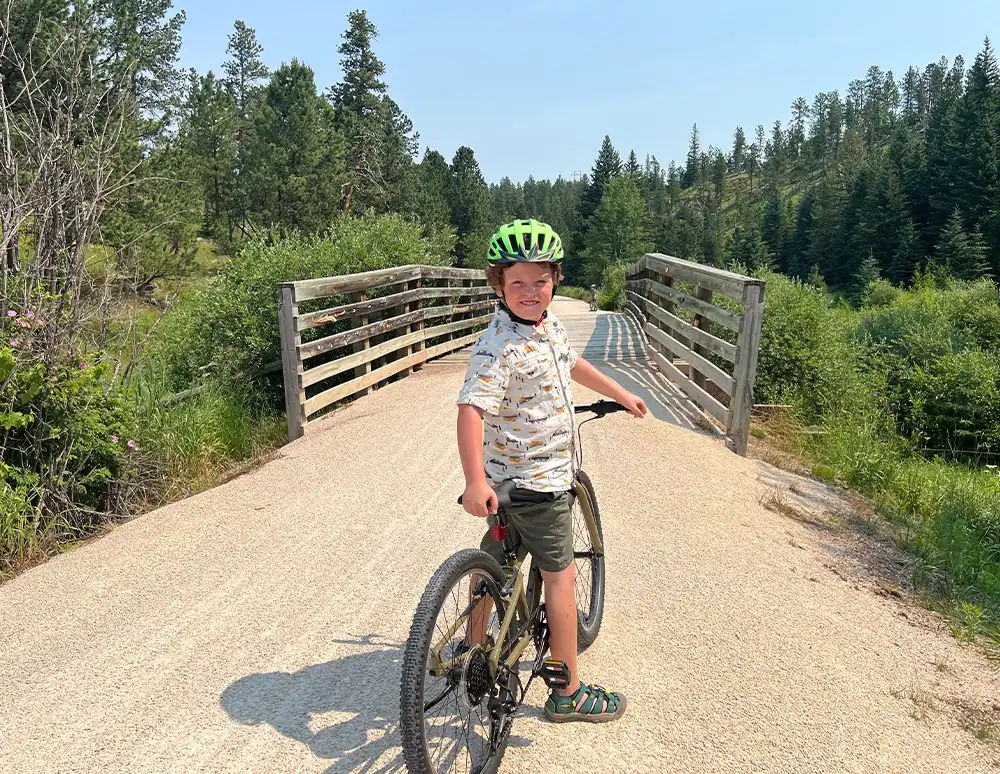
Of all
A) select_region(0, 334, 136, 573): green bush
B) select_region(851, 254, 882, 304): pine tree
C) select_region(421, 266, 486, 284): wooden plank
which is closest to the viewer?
select_region(0, 334, 136, 573): green bush

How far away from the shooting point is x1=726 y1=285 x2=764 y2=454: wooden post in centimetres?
651

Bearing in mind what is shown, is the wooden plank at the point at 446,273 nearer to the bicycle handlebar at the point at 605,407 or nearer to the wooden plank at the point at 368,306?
the wooden plank at the point at 368,306

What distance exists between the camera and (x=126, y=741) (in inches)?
107

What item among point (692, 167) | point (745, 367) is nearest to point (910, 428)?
point (745, 367)

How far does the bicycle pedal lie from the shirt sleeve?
996mm

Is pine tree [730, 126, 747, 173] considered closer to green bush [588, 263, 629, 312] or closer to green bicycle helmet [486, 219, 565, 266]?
green bush [588, 263, 629, 312]

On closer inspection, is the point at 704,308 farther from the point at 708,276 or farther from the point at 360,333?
the point at 360,333

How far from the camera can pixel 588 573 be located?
3488 millimetres

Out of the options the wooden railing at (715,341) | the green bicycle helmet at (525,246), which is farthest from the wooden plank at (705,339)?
the green bicycle helmet at (525,246)

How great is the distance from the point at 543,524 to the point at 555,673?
0.61 meters

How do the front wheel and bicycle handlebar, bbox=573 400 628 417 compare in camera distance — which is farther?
the front wheel

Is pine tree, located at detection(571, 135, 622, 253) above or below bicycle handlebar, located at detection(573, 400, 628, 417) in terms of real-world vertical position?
above

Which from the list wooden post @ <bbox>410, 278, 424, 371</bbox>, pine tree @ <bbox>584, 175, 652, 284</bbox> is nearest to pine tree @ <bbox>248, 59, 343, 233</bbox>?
wooden post @ <bbox>410, 278, 424, 371</bbox>

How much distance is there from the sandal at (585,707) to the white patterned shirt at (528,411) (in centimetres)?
84
